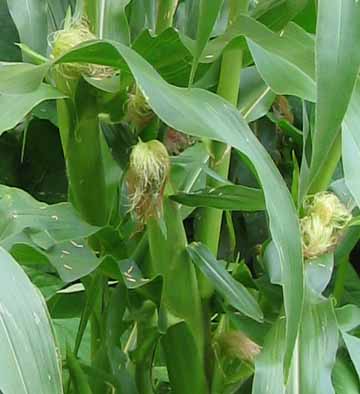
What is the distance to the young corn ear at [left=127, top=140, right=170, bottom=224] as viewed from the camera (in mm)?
521

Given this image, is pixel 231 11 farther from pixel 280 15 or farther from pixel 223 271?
pixel 223 271

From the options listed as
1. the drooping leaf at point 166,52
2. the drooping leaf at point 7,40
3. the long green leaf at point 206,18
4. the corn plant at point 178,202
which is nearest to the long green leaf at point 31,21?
the corn plant at point 178,202

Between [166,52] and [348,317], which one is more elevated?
[166,52]

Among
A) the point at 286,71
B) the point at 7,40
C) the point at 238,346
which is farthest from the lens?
the point at 7,40

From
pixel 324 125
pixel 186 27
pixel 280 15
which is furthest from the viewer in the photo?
pixel 186 27

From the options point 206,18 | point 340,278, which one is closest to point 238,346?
point 340,278

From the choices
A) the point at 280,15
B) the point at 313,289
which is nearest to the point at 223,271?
the point at 313,289

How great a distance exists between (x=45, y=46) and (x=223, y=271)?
0.20 meters

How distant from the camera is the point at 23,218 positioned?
0.55m

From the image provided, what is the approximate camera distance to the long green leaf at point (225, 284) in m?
0.56

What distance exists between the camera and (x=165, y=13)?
24.0 inches

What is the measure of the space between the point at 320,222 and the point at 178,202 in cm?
9

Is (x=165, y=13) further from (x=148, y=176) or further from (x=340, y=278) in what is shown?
(x=340, y=278)

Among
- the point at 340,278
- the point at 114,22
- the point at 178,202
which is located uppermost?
Answer: the point at 114,22
